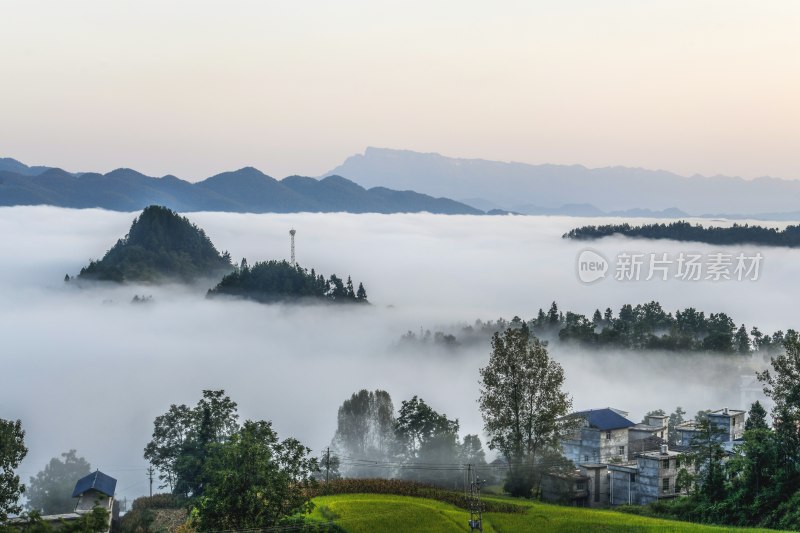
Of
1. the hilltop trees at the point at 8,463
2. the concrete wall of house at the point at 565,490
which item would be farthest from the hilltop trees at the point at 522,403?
the hilltop trees at the point at 8,463

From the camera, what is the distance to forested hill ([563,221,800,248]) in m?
165

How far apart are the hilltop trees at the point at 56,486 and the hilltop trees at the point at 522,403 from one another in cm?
3307

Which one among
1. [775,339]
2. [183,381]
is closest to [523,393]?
[775,339]

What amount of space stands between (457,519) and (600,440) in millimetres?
22612

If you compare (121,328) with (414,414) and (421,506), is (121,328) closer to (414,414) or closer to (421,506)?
(414,414)

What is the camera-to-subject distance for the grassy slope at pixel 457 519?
34469mm

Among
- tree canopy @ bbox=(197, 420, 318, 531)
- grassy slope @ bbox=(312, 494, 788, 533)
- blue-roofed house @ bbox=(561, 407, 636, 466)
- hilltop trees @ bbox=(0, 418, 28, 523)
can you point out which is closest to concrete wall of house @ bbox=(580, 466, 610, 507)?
grassy slope @ bbox=(312, 494, 788, 533)

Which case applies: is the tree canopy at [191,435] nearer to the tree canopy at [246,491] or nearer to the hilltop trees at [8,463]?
the hilltop trees at [8,463]

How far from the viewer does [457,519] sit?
122 feet

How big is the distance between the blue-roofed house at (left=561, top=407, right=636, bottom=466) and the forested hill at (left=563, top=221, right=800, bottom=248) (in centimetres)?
11529

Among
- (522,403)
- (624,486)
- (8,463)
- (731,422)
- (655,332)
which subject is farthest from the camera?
(655,332)

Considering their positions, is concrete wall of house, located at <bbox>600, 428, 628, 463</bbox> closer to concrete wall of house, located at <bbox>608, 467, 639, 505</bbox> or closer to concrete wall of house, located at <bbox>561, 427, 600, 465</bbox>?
concrete wall of house, located at <bbox>561, 427, 600, 465</bbox>

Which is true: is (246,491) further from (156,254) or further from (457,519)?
(156,254)

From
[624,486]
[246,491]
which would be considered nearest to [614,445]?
[624,486]
